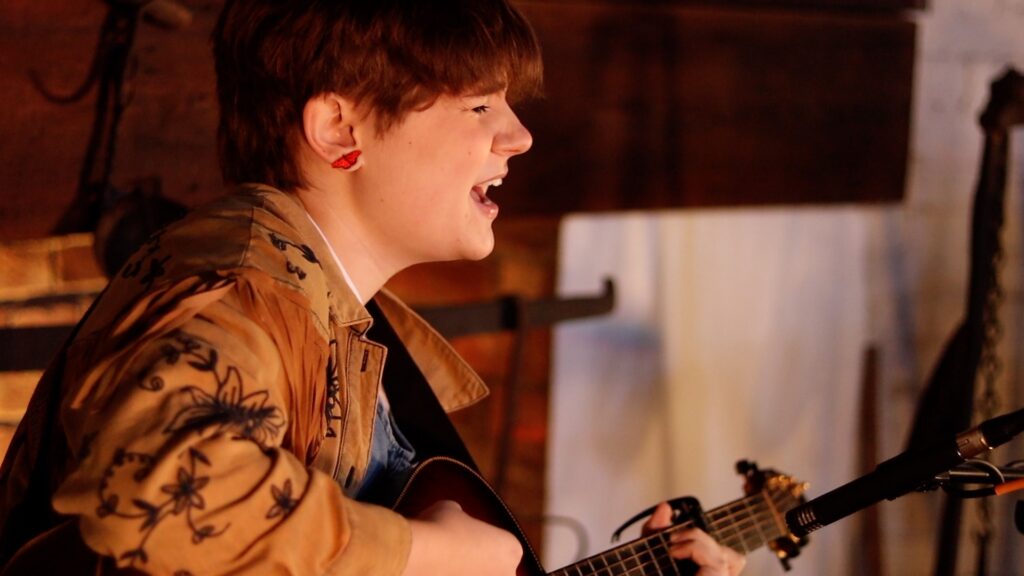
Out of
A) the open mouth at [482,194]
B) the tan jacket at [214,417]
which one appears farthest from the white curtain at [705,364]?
the tan jacket at [214,417]

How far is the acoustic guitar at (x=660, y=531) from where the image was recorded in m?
1.24

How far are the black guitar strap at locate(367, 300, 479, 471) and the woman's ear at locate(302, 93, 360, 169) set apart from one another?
319 millimetres

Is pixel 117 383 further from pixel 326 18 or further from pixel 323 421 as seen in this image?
pixel 326 18

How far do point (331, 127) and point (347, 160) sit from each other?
0.12ft

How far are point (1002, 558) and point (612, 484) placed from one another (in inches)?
35.7

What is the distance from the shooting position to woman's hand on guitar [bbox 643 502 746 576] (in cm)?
140

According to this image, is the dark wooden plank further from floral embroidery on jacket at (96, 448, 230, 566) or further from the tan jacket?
floral embroidery on jacket at (96, 448, 230, 566)

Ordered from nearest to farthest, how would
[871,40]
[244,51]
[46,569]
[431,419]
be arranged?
[46,569] < [244,51] < [431,419] < [871,40]

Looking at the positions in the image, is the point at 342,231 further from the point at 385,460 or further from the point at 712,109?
the point at 712,109

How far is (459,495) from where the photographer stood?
125 centimetres

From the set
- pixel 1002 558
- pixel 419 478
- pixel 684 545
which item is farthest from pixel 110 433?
pixel 1002 558

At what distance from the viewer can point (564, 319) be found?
221 centimetres

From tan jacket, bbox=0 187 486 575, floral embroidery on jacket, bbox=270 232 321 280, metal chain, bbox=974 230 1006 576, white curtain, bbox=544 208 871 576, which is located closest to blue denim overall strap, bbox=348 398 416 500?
tan jacket, bbox=0 187 486 575

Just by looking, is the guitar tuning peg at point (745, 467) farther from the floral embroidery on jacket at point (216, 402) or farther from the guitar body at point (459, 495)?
the floral embroidery on jacket at point (216, 402)
